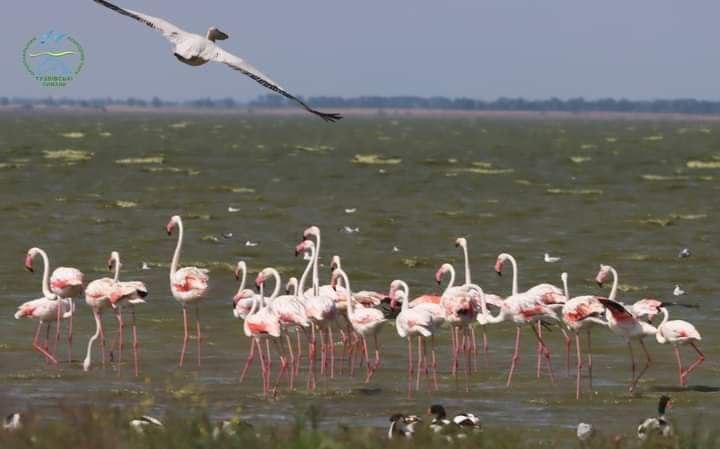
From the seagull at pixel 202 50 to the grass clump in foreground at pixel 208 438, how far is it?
2805 millimetres

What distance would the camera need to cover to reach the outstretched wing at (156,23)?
44.0 feet

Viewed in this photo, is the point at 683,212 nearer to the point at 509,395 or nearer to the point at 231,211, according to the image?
the point at 231,211

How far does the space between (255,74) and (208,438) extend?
343 centimetres

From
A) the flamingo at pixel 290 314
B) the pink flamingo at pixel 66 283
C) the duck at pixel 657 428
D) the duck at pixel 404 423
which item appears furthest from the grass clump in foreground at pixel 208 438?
the pink flamingo at pixel 66 283

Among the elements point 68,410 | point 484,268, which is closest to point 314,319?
point 68,410

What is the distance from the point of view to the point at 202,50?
516 inches

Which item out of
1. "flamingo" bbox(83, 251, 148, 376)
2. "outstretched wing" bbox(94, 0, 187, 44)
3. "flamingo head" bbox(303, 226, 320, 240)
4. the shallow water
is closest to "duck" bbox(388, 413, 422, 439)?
the shallow water

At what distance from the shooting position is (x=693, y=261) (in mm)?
33500

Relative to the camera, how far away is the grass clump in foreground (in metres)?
9.90

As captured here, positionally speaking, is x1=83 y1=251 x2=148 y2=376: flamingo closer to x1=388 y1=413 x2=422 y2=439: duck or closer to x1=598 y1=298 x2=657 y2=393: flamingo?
x1=598 y1=298 x2=657 y2=393: flamingo

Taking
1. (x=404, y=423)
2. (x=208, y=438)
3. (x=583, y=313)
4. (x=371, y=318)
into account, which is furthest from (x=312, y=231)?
(x=208, y=438)

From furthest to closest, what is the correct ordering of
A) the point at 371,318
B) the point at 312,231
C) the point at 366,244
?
1. the point at 366,244
2. the point at 312,231
3. the point at 371,318

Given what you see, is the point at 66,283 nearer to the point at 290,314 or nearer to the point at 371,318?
→ the point at 290,314

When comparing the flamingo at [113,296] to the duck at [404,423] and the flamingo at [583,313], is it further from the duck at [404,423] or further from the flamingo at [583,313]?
the duck at [404,423]
